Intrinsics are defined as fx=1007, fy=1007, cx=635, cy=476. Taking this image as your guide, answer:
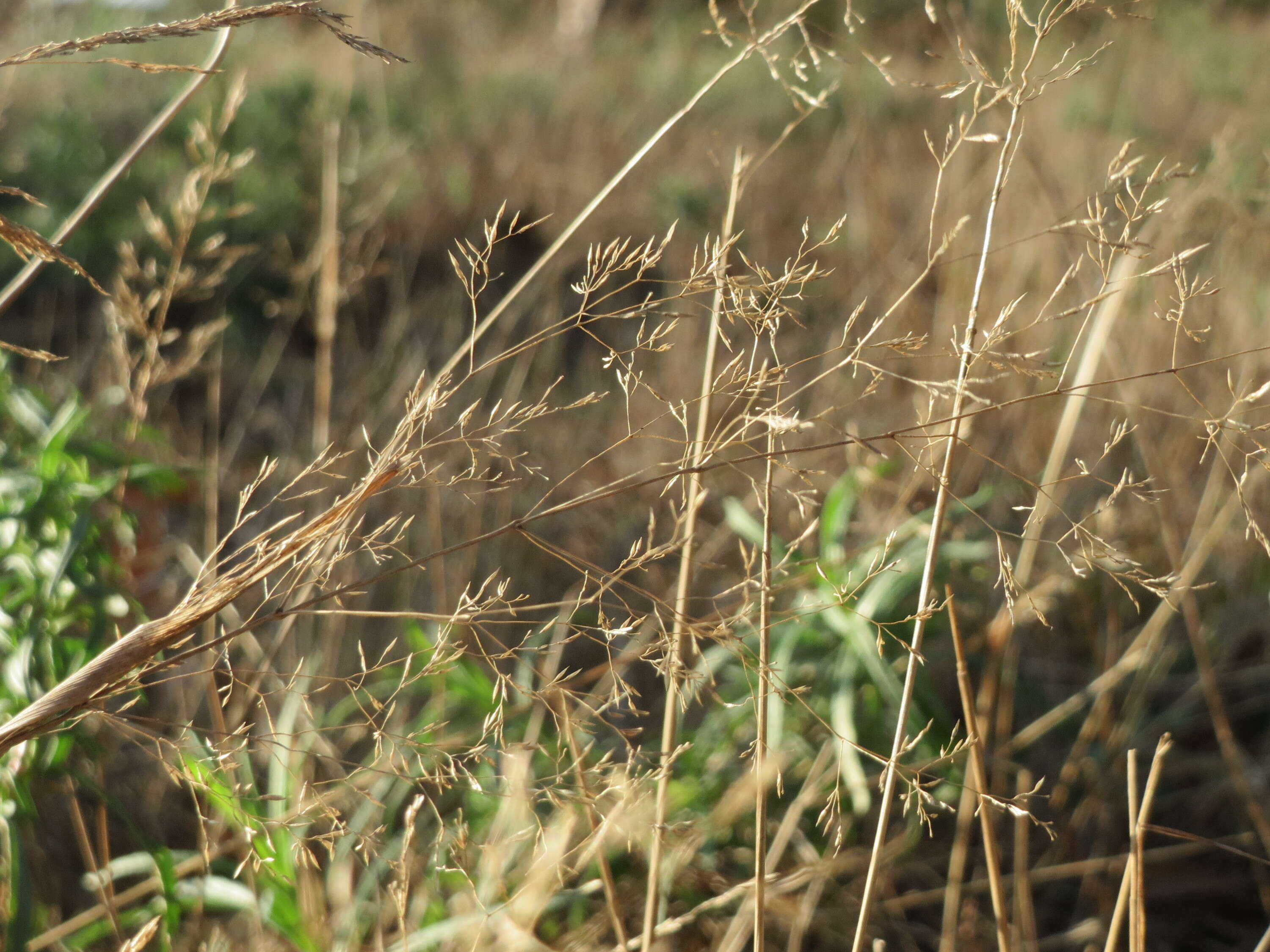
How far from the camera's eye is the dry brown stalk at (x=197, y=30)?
1.83 ft

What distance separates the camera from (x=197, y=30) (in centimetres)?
60

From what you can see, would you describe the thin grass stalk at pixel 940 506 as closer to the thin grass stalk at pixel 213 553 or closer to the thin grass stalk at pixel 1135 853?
the thin grass stalk at pixel 1135 853

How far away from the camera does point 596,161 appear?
16.6ft

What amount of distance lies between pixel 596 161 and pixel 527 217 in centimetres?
67

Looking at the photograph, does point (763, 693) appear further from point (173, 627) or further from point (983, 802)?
point (173, 627)

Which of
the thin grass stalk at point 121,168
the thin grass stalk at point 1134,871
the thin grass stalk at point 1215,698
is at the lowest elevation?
the thin grass stalk at point 1215,698

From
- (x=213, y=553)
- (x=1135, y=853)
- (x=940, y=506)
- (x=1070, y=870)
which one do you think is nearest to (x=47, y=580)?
(x=213, y=553)

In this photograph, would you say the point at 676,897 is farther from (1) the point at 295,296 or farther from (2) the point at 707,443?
(1) the point at 295,296

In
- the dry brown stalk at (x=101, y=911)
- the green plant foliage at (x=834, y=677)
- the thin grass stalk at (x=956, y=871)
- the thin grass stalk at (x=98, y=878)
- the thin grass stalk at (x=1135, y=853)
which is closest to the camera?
the thin grass stalk at (x=1135, y=853)

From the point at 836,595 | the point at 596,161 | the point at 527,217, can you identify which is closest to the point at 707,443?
the point at 836,595

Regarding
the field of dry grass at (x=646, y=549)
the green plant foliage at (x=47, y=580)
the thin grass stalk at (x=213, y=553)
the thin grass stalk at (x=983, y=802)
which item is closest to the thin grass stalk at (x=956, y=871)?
the field of dry grass at (x=646, y=549)

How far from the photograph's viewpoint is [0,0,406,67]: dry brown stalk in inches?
21.9

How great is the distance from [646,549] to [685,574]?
13 cm

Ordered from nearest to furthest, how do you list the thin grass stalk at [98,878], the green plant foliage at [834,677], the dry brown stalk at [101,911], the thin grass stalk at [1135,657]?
1. the thin grass stalk at [98,878]
2. the dry brown stalk at [101,911]
3. the thin grass stalk at [1135,657]
4. the green plant foliage at [834,677]
